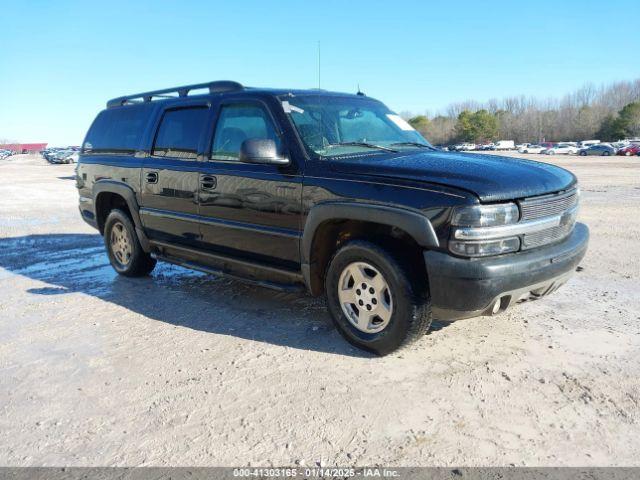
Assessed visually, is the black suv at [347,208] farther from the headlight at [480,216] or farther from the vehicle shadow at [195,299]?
the vehicle shadow at [195,299]

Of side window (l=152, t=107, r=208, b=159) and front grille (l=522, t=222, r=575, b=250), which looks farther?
side window (l=152, t=107, r=208, b=159)

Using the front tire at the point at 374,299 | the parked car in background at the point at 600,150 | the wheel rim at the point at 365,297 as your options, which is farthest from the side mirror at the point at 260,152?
the parked car in background at the point at 600,150

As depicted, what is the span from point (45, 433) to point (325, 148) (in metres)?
2.71

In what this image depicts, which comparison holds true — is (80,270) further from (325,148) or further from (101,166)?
(325,148)

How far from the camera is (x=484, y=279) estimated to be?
3.35 metres

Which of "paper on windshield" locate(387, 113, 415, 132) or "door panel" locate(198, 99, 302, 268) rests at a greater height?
"paper on windshield" locate(387, 113, 415, 132)

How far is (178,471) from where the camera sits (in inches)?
105

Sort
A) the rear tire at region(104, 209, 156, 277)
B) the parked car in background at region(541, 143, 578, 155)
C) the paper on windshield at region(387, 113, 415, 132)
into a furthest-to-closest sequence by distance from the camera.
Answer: the parked car in background at region(541, 143, 578, 155) → the rear tire at region(104, 209, 156, 277) → the paper on windshield at region(387, 113, 415, 132)

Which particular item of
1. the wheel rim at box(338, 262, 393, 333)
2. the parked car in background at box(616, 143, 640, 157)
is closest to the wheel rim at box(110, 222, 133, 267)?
the wheel rim at box(338, 262, 393, 333)

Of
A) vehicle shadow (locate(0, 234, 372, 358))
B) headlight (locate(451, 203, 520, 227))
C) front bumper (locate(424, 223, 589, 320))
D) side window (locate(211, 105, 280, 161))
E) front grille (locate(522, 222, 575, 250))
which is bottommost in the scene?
vehicle shadow (locate(0, 234, 372, 358))

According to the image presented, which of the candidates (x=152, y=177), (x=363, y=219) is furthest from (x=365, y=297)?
(x=152, y=177)

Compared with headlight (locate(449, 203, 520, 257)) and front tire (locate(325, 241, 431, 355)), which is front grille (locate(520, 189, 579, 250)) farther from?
front tire (locate(325, 241, 431, 355))

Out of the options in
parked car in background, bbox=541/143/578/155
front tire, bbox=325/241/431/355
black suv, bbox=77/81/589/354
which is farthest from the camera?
parked car in background, bbox=541/143/578/155

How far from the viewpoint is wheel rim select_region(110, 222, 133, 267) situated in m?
6.36
